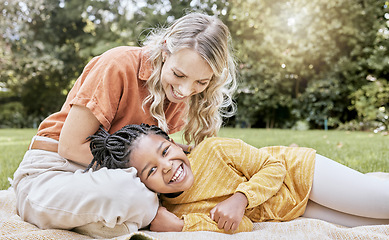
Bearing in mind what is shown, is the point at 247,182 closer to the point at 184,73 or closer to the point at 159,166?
the point at 159,166

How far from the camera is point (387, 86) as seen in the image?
9.24 m

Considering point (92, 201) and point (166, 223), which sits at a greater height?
point (92, 201)

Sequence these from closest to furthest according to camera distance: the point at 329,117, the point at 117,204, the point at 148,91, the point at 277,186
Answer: the point at 117,204 < the point at 277,186 < the point at 148,91 < the point at 329,117

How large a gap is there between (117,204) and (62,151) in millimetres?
546

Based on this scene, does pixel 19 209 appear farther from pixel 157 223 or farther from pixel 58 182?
pixel 157 223

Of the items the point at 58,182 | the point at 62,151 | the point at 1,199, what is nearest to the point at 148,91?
the point at 62,151

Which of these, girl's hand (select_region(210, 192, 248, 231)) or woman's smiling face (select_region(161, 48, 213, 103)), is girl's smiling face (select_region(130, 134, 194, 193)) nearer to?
girl's hand (select_region(210, 192, 248, 231))

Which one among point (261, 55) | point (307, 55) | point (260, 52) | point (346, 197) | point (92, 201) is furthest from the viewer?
point (261, 55)

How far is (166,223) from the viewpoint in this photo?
168 centimetres

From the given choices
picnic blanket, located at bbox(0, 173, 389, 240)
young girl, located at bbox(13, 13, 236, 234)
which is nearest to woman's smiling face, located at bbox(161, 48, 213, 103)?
young girl, located at bbox(13, 13, 236, 234)

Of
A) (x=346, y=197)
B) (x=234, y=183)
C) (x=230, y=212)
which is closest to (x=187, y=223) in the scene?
(x=230, y=212)

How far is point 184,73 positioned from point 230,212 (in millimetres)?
792

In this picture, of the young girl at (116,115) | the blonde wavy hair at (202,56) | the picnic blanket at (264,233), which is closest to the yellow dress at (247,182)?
the picnic blanket at (264,233)

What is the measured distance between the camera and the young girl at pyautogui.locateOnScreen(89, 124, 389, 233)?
167 centimetres
